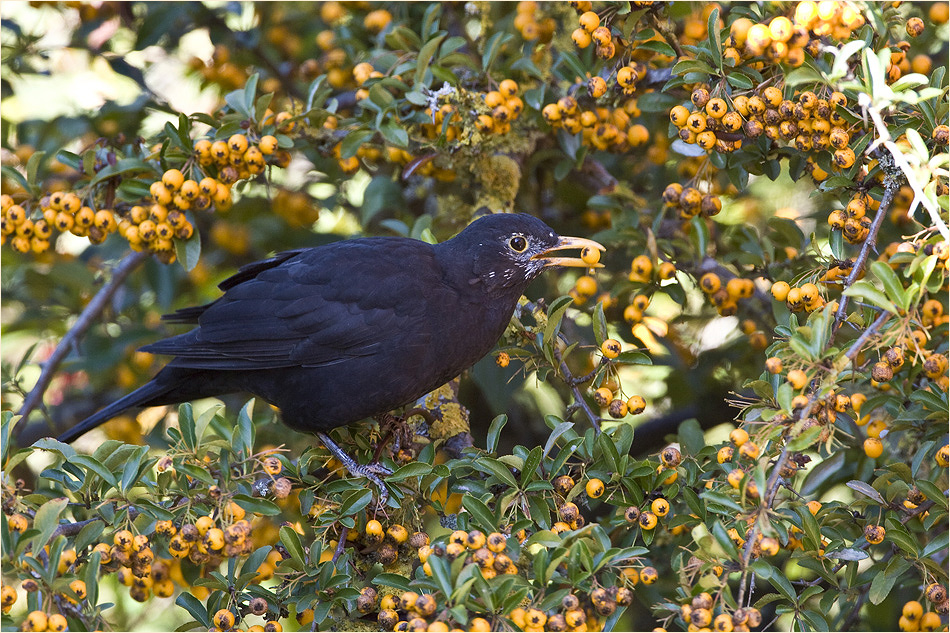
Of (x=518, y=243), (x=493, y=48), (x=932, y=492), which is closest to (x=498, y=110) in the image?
(x=493, y=48)

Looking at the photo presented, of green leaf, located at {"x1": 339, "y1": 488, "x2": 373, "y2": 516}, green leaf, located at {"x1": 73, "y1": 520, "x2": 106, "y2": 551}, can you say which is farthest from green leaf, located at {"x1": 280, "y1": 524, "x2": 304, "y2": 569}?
green leaf, located at {"x1": 73, "y1": 520, "x2": 106, "y2": 551}

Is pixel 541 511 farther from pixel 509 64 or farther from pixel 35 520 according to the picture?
pixel 509 64

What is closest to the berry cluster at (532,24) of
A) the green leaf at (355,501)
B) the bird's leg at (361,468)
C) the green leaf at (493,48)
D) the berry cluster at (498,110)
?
the green leaf at (493,48)

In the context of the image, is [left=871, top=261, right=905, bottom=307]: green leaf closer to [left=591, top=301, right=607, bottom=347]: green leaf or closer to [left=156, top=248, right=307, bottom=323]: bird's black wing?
[left=591, top=301, right=607, bottom=347]: green leaf

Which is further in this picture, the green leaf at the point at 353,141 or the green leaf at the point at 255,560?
the green leaf at the point at 353,141

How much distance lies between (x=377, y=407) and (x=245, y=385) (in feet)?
2.23

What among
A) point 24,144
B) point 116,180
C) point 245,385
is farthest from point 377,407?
point 24,144

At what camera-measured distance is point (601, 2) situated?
3.06 metres

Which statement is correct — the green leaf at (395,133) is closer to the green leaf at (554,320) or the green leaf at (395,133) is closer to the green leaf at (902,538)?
the green leaf at (554,320)

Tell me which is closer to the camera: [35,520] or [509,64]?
[35,520]

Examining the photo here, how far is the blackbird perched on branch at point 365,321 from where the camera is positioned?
3029 millimetres

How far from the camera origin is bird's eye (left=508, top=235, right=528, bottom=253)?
10.4 ft

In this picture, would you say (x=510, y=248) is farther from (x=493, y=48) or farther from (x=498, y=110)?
(x=493, y=48)

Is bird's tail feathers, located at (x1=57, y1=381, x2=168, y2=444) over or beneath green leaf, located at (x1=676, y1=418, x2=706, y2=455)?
over
